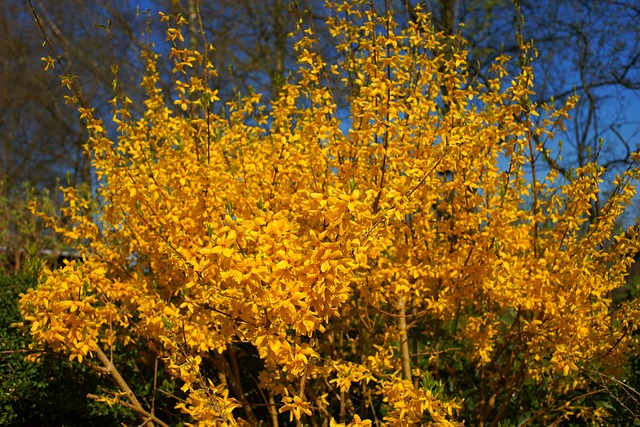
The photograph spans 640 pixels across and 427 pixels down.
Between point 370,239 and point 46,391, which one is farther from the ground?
point 370,239

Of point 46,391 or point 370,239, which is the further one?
point 46,391

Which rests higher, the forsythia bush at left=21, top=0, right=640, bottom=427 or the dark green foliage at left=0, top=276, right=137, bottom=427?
the forsythia bush at left=21, top=0, right=640, bottom=427

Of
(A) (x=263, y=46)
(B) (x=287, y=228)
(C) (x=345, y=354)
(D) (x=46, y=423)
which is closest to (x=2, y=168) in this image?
(A) (x=263, y=46)

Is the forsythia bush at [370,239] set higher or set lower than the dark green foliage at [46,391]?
higher

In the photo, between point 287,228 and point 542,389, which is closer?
point 287,228

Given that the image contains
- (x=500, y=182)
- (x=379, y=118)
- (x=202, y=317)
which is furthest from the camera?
(x=500, y=182)

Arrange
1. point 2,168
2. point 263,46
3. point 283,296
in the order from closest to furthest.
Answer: point 283,296, point 263,46, point 2,168

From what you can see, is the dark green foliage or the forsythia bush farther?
the dark green foliage

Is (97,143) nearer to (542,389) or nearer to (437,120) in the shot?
(437,120)

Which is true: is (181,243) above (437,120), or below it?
below

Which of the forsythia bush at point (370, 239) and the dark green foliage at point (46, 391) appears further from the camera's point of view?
the dark green foliage at point (46, 391)

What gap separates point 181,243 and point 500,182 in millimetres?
1887

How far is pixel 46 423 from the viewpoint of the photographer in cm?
373

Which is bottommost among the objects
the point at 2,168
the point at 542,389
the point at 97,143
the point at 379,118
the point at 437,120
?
the point at 542,389
